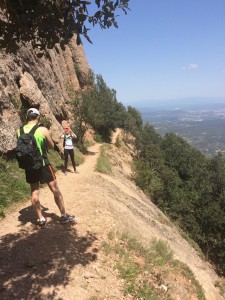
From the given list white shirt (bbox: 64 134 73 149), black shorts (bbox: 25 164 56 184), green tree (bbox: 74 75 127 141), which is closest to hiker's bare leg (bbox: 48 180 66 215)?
black shorts (bbox: 25 164 56 184)

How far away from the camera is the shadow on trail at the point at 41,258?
5.25 m

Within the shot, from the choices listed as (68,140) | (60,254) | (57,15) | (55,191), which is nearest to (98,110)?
(68,140)

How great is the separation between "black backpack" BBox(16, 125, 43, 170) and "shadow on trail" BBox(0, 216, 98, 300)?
5.73 feet

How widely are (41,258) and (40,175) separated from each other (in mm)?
1879

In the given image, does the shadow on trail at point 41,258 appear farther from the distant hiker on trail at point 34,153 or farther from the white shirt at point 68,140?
the white shirt at point 68,140

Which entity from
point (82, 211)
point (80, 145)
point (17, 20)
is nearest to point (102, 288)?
point (82, 211)

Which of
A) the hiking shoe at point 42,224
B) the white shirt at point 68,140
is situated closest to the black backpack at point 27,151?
the hiking shoe at point 42,224

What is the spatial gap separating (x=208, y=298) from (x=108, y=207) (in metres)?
4.21

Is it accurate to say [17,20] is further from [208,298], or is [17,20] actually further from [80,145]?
[80,145]

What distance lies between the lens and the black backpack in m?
6.65

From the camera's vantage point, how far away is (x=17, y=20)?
4.44m

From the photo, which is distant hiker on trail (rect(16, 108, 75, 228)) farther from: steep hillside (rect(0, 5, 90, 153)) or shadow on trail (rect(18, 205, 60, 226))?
steep hillside (rect(0, 5, 90, 153))

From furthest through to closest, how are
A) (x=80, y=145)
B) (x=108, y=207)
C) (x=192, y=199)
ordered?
(x=192, y=199), (x=80, y=145), (x=108, y=207)

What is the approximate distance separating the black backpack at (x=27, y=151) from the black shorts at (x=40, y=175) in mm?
174
